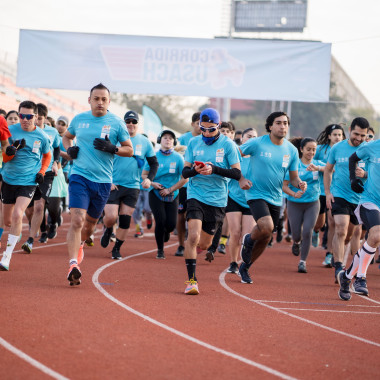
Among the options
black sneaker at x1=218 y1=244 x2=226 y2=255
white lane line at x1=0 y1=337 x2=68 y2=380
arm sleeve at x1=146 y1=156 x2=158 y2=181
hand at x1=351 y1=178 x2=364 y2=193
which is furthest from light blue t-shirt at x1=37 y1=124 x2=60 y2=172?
white lane line at x1=0 y1=337 x2=68 y2=380

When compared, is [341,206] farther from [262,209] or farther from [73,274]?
[73,274]

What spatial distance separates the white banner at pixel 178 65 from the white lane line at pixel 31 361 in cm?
1510

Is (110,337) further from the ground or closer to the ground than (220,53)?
closer to the ground

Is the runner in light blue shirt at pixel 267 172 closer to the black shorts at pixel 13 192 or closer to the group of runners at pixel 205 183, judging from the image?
the group of runners at pixel 205 183

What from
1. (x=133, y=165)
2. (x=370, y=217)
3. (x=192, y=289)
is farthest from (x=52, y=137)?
(x=370, y=217)

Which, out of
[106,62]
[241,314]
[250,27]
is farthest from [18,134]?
[250,27]

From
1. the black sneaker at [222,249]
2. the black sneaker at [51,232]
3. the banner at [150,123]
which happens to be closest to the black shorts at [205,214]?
the black sneaker at [222,249]

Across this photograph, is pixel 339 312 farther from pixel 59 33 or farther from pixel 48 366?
pixel 59 33

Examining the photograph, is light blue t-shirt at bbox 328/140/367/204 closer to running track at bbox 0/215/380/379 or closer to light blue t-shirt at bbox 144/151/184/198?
running track at bbox 0/215/380/379

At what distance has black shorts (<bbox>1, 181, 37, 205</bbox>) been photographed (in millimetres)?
10320

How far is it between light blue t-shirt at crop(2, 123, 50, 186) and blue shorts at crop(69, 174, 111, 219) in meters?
1.66

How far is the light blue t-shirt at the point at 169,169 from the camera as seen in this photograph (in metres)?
13.4

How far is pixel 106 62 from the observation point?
20.5 m

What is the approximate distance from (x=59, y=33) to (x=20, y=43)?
1129 mm
